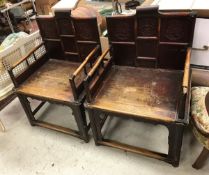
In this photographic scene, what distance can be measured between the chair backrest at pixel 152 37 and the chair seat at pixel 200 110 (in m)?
0.24

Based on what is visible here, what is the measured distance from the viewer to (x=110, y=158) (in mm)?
1752

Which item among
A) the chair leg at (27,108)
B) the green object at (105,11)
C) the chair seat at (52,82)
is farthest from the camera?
the green object at (105,11)

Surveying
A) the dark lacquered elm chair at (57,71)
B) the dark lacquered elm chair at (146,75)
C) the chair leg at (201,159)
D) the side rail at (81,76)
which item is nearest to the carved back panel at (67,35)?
the dark lacquered elm chair at (57,71)

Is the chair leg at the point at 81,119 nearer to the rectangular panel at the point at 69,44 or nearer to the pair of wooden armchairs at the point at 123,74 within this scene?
the pair of wooden armchairs at the point at 123,74

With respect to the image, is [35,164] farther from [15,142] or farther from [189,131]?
[189,131]

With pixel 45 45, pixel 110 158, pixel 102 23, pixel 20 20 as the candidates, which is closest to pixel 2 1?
pixel 20 20

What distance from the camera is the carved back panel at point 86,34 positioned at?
1.74m

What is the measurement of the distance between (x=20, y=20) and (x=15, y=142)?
2632mm

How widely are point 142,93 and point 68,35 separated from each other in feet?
2.71

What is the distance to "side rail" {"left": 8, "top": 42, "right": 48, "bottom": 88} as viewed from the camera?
5.98 ft

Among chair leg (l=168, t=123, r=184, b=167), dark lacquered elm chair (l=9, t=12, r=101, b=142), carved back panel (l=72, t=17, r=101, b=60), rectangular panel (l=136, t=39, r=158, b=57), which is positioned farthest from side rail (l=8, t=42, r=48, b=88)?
chair leg (l=168, t=123, r=184, b=167)

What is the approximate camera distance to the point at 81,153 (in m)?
1.82

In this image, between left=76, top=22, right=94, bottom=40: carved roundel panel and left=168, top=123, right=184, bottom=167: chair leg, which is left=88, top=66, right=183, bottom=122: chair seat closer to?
left=168, top=123, right=184, bottom=167: chair leg

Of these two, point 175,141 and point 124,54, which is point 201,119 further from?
point 124,54
